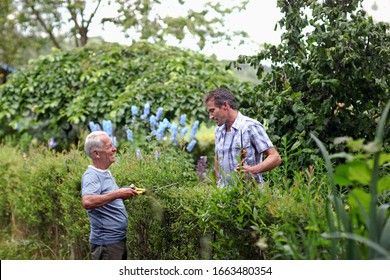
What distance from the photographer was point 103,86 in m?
11.5

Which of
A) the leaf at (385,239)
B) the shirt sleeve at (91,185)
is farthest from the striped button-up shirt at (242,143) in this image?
the leaf at (385,239)

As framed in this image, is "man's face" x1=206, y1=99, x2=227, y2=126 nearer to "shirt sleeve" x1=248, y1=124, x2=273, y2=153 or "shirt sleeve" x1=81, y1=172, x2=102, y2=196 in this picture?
"shirt sleeve" x1=248, y1=124, x2=273, y2=153

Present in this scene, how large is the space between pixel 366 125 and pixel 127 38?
35.4 ft

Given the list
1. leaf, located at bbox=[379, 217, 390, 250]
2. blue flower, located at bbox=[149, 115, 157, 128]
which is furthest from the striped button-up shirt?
blue flower, located at bbox=[149, 115, 157, 128]

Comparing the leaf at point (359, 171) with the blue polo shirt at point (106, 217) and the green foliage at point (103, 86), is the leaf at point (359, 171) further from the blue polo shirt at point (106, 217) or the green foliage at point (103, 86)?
the green foliage at point (103, 86)

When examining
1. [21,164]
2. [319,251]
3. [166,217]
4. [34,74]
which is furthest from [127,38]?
[319,251]

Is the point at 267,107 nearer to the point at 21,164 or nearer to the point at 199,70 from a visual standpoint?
the point at 21,164

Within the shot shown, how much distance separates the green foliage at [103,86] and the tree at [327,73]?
4066mm

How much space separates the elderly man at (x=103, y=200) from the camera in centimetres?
440

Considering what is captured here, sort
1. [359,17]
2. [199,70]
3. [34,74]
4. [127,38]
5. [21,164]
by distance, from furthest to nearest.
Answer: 1. [127,38]
2. [34,74]
3. [199,70]
4. [21,164]
5. [359,17]

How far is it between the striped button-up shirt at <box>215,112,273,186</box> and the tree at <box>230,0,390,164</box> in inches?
36.8

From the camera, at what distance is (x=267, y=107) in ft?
20.6

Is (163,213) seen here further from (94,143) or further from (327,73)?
(327,73)

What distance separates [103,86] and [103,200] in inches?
286
